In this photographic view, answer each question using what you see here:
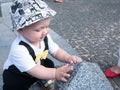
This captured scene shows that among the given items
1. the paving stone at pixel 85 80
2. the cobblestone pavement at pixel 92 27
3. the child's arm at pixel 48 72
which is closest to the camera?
the paving stone at pixel 85 80

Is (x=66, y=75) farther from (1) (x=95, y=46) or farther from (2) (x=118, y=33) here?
(2) (x=118, y=33)

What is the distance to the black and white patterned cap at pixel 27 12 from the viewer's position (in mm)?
2084

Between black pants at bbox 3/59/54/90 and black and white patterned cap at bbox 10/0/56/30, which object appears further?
black pants at bbox 3/59/54/90

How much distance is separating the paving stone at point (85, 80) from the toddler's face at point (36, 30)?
0.36 m

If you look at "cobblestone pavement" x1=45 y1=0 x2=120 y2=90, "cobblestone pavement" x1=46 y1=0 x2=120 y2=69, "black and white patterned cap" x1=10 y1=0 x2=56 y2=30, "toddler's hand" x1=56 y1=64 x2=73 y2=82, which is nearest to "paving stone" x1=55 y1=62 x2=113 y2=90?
"toddler's hand" x1=56 y1=64 x2=73 y2=82

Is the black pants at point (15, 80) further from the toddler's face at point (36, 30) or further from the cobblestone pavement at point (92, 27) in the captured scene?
the cobblestone pavement at point (92, 27)

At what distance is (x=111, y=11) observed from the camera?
14.2ft

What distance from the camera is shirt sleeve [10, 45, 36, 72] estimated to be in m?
2.21

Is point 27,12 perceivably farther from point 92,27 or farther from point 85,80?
point 92,27

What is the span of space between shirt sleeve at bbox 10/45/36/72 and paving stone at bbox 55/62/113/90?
32cm

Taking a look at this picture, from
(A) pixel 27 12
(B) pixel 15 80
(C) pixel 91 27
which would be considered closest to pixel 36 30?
(A) pixel 27 12

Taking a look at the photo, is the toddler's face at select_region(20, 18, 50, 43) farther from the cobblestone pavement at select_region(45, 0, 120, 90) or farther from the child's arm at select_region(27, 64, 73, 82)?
the cobblestone pavement at select_region(45, 0, 120, 90)

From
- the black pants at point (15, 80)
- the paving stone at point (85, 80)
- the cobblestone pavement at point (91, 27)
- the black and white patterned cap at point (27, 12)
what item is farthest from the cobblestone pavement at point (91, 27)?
the black and white patterned cap at point (27, 12)

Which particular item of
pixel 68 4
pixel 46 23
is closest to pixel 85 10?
pixel 68 4
